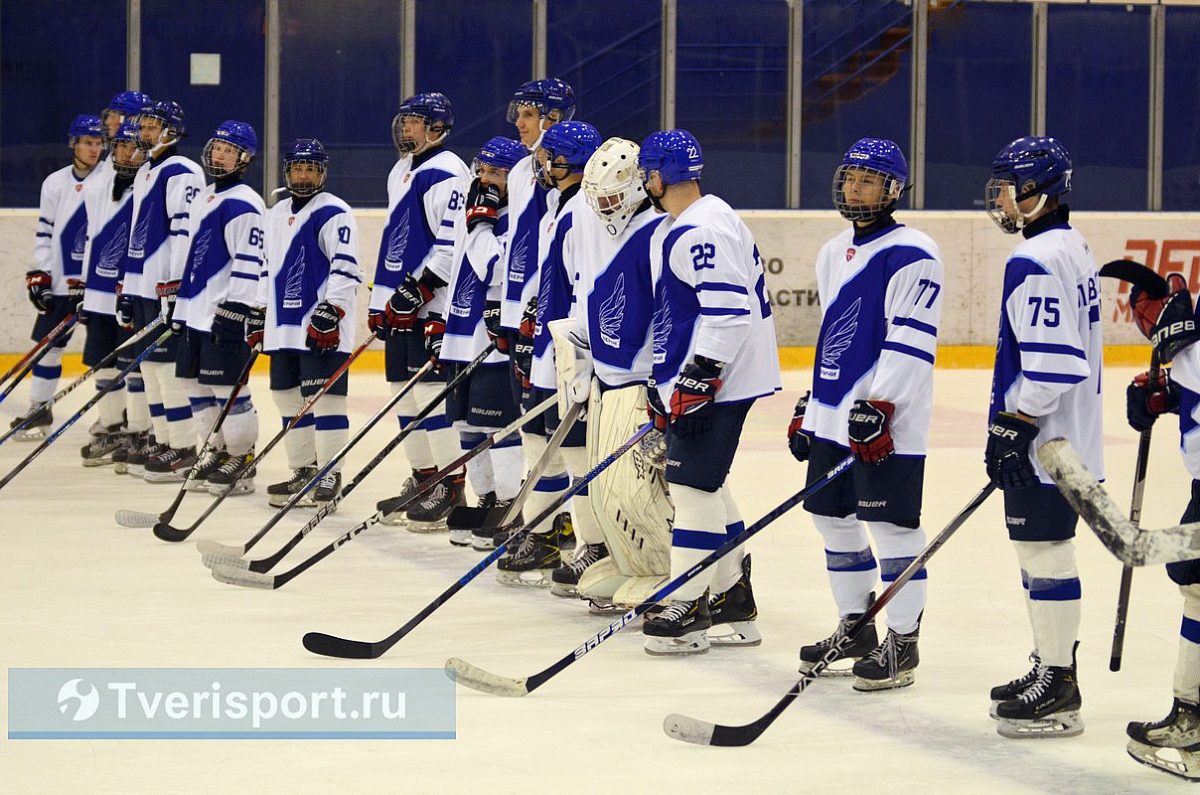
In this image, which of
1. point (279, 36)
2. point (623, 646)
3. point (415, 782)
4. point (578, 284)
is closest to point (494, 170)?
point (578, 284)

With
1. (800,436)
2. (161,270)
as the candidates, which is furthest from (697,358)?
(161,270)

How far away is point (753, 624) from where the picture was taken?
15.0 feet

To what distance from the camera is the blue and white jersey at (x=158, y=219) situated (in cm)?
708

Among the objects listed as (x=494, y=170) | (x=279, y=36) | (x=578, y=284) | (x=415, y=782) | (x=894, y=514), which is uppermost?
(x=279, y=36)

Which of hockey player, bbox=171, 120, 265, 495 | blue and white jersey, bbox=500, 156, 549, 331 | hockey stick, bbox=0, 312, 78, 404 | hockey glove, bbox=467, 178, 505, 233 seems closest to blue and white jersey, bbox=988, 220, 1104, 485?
blue and white jersey, bbox=500, 156, 549, 331

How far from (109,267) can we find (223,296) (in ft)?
3.16

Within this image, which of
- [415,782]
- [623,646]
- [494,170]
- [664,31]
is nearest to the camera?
[415,782]

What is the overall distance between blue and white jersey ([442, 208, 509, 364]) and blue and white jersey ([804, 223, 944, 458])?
1814 millimetres

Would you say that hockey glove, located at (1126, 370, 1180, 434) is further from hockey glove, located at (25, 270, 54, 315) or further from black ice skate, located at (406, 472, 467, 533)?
hockey glove, located at (25, 270, 54, 315)

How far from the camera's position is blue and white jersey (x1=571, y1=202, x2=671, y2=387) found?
15.1 ft

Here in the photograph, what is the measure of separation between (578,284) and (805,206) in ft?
24.8

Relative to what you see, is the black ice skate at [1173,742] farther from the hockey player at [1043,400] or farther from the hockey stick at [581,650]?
the hockey stick at [581,650]

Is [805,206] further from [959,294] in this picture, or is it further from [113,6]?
[113,6]

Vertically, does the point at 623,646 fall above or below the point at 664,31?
below
